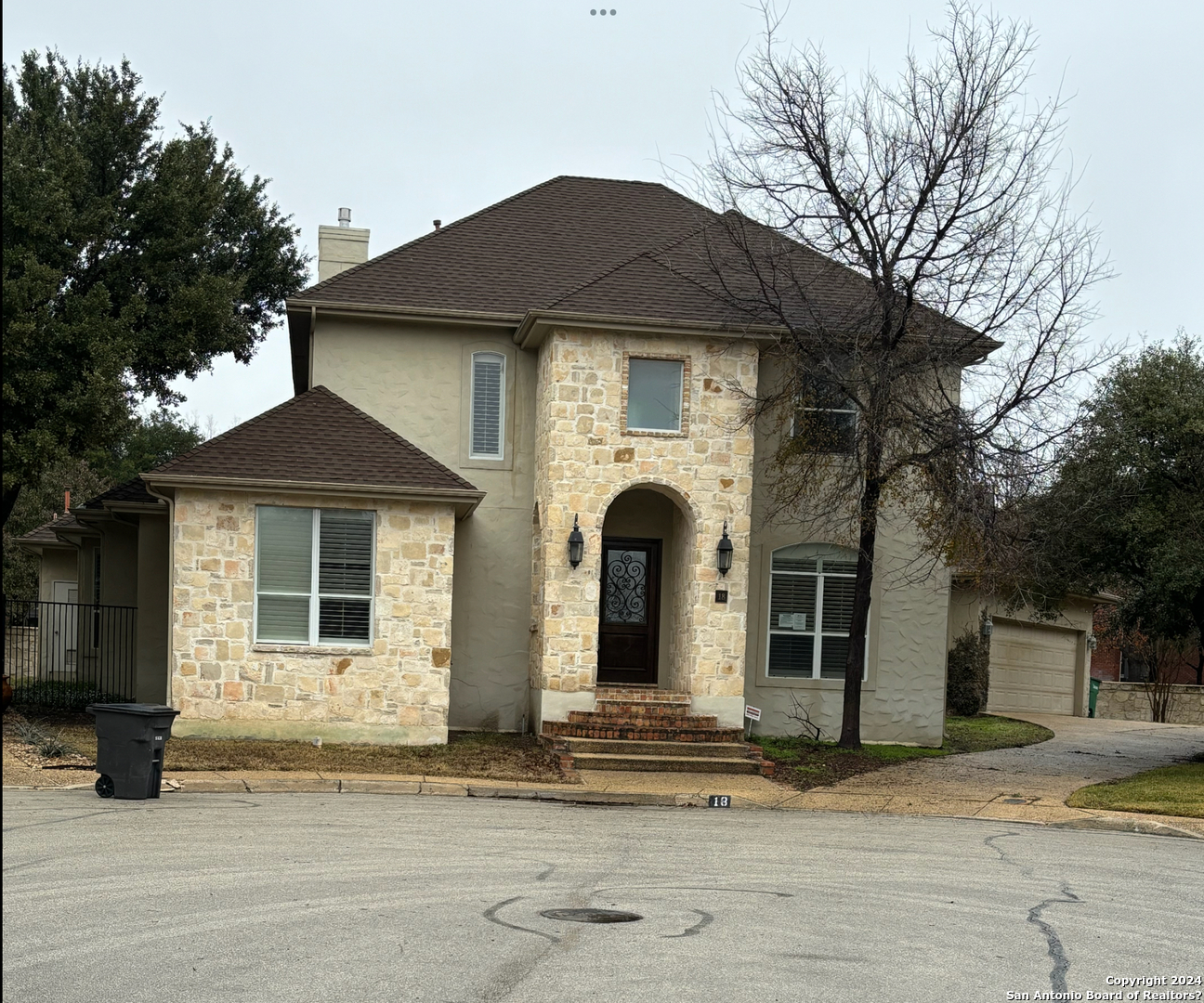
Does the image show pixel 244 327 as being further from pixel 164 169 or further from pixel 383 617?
pixel 383 617

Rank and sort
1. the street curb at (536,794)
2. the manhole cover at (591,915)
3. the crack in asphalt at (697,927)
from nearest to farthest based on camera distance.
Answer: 1. the crack in asphalt at (697,927)
2. the manhole cover at (591,915)
3. the street curb at (536,794)

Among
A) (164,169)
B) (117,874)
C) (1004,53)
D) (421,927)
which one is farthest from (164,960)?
(164,169)

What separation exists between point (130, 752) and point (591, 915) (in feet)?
21.4

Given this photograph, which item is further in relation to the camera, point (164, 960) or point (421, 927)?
point (421, 927)

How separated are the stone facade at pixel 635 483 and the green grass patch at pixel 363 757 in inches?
50.7

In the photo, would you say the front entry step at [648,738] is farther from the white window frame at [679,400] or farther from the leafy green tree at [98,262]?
the leafy green tree at [98,262]

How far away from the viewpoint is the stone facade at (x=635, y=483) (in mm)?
18062

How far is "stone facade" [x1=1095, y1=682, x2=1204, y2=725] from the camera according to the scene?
33.8 m

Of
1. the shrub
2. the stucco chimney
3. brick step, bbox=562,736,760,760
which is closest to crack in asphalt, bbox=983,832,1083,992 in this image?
brick step, bbox=562,736,760,760

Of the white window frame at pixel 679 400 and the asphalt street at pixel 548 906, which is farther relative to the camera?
the white window frame at pixel 679 400

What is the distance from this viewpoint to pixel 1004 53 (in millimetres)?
17078

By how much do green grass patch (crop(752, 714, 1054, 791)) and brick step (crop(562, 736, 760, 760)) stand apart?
692 mm

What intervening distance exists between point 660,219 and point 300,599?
9666mm

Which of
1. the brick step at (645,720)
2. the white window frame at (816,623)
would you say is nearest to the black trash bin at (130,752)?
the brick step at (645,720)
